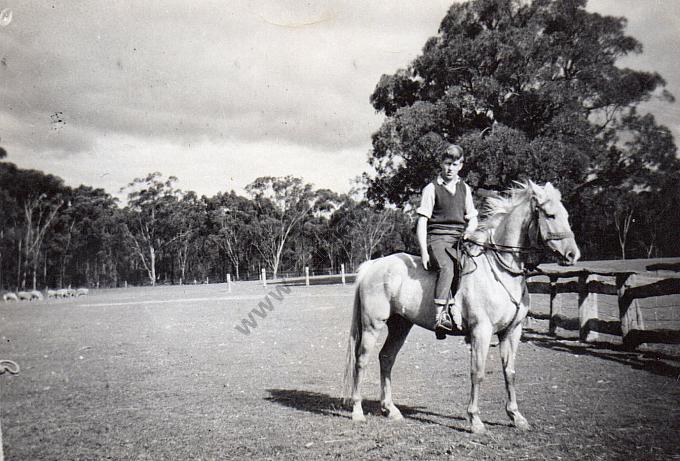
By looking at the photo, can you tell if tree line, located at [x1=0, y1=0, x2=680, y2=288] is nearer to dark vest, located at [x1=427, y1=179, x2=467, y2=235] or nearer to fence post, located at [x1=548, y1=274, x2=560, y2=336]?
fence post, located at [x1=548, y1=274, x2=560, y2=336]

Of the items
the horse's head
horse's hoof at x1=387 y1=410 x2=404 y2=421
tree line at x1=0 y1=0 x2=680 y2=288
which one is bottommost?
horse's hoof at x1=387 y1=410 x2=404 y2=421

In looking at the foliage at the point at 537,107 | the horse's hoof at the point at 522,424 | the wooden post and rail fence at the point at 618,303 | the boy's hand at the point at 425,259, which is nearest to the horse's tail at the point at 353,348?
the boy's hand at the point at 425,259

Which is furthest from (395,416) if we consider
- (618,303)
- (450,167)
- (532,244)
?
(618,303)

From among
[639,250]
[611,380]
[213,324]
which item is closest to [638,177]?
[611,380]

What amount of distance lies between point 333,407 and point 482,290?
7.98ft

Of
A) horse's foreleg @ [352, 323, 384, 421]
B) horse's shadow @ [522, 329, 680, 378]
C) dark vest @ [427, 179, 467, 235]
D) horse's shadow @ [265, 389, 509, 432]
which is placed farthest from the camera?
horse's shadow @ [522, 329, 680, 378]

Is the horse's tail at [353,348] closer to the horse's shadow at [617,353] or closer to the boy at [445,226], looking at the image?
the boy at [445,226]

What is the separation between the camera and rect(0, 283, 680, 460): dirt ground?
4.18m

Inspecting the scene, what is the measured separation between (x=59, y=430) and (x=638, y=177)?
2079 cm

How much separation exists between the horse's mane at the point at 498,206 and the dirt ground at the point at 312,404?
214 cm

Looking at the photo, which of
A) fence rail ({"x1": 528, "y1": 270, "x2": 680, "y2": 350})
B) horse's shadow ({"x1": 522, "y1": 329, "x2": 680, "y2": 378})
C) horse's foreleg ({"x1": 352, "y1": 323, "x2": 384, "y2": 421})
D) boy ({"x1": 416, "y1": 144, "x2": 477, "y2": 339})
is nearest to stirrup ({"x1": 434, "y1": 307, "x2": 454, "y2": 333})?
boy ({"x1": 416, "y1": 144, "x2": 477, "y2": 339})

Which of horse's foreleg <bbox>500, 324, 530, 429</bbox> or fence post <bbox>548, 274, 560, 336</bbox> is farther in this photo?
fence post <bbox>548, 274, 560, 336</bbox>

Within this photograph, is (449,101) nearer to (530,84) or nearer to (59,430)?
(530,84)

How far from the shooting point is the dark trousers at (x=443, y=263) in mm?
4809
